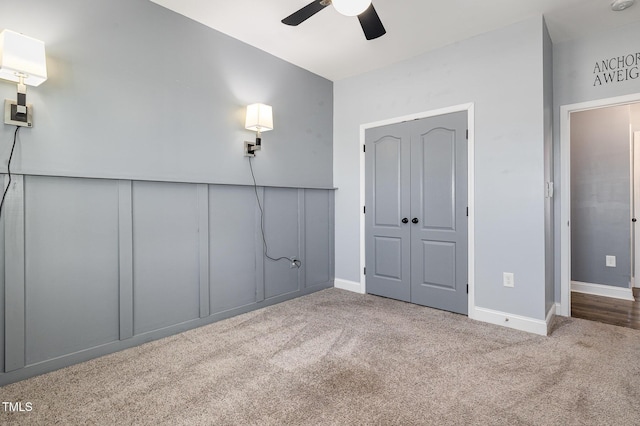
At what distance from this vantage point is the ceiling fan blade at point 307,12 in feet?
6.36

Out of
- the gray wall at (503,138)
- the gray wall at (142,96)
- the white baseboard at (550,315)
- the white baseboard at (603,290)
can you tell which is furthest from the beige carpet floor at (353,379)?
the gray wall at (142,96)

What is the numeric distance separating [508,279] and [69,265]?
339 centimetres

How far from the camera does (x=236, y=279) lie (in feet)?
10.1

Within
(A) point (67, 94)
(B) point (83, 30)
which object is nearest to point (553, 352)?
(A) point (67, 94)

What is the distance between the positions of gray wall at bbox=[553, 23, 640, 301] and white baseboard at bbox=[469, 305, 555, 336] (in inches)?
27.4

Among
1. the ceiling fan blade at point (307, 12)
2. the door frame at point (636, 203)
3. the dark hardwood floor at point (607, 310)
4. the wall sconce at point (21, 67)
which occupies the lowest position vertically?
the dark hardwood floor at point (607, 310)

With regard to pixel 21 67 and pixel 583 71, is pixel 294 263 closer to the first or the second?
pixel 21 67

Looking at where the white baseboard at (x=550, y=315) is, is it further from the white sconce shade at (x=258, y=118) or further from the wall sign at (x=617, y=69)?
the white sconce shade at (x=258, y=118)

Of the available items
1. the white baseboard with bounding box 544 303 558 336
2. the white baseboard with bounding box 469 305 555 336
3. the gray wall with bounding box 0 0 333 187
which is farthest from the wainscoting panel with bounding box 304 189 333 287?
the white baseboard with bounding box 544 303 558 336

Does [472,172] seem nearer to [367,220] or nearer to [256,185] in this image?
[367,220]

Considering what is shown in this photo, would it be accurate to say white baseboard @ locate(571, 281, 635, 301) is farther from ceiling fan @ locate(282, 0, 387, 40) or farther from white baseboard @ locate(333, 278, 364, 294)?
ceiling fan @ locate(282, 0, 387, 40)

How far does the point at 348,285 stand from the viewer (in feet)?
13.1

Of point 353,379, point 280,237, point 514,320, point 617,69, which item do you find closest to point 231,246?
point 280,237

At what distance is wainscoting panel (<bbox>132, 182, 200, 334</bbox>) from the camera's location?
2445 mm
